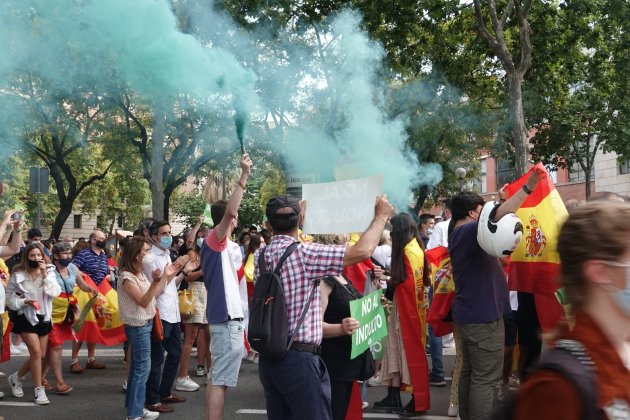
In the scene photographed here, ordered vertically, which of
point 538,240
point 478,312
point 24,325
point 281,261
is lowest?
point 24,325

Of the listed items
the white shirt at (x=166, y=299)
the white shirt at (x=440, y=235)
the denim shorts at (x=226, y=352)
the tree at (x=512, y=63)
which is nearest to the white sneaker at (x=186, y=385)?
the white shirt at (x=166, y=299)

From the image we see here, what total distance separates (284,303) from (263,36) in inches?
541

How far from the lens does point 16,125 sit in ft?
67.3

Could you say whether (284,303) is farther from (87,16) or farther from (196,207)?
(196,207)

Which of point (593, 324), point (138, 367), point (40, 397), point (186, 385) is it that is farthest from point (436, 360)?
point (593, 324)

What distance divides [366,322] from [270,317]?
2.75 ft

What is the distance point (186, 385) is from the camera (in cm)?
758

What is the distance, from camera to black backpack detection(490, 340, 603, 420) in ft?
4.83

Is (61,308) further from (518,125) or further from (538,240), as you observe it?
(518,125)

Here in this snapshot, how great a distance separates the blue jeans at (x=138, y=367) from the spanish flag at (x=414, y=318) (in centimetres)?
227

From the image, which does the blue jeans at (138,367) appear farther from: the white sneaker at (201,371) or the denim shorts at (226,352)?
the white sneaker at (201,371)

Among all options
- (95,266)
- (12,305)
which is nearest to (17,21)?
(95,266)

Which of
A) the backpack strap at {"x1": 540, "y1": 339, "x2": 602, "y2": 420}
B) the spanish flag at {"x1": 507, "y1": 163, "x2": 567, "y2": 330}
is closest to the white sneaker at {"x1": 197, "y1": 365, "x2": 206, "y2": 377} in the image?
the spanish flag at {"x1": 507, "y1": 163, "x2": 567, "y2": 330}

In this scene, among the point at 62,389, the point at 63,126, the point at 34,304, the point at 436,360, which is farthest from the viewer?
the point at 63,126
